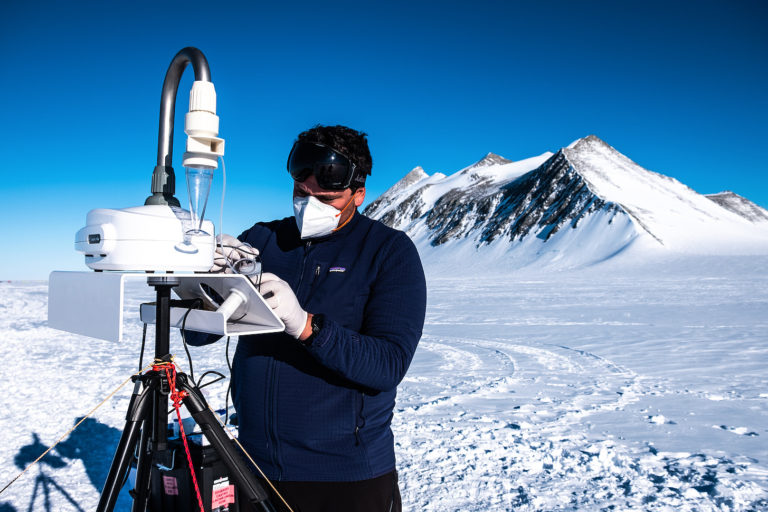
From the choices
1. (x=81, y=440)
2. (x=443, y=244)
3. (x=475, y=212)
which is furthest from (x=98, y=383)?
(x=475, y=212)

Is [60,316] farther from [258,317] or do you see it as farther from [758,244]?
[758,244]

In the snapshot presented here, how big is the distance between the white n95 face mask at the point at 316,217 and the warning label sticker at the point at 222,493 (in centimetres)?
97

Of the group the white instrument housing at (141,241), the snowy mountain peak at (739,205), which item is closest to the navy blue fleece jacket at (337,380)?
the white instrument housing at (141,241)

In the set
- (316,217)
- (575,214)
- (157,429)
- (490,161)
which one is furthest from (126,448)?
(490,161)

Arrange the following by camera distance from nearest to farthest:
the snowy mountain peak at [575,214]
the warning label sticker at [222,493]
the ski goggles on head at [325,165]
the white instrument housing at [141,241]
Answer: the white instrument housing at [141,241], the warning label sticker at [222,493], the ski goggles on head at [325,165], the snowy mountain peak at [575,214]

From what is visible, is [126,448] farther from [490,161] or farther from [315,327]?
[490,161]

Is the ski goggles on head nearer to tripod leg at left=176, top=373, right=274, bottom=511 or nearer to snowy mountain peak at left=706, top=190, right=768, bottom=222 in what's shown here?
tripod leg at left=176, top=373, right=274, bottom=511

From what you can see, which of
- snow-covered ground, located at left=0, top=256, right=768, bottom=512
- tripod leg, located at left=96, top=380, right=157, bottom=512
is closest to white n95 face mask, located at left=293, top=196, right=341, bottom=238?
tripod leg, located at left=96, top=380, right=157, bottom=512

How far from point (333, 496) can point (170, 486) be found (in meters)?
0.60

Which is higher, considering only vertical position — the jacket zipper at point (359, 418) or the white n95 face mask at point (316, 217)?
the white n95 face mask at point (316, 217)

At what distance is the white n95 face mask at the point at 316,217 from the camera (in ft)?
6.85

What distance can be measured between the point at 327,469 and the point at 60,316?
1.04 m

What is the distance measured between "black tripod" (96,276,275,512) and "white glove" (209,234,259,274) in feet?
0.62

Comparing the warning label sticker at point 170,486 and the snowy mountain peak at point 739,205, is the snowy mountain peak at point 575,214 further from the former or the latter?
the warning label sticker at point 170,486
